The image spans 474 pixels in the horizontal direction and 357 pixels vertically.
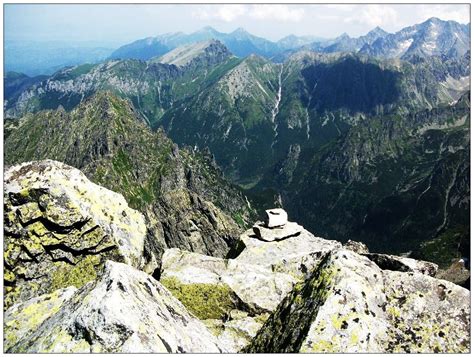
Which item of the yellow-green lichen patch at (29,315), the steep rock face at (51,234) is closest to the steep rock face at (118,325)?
the yellow-green lichen patch at (29,315)

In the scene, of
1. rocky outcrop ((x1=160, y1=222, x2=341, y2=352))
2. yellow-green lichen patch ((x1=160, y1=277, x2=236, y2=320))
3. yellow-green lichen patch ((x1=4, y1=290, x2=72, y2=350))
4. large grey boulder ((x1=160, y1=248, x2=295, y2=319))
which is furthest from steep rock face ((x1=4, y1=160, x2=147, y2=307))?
yellow-green lichen patch ((x1=160, y1=277, x2=236, y2=320))

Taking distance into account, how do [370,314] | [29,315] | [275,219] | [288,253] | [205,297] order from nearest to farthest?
[370,314] → [29,315] → [205,297] → [288,253] → [275,219]

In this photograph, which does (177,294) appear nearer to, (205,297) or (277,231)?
(205,297)

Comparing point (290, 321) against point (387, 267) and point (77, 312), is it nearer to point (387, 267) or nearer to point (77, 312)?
point (387, 267)

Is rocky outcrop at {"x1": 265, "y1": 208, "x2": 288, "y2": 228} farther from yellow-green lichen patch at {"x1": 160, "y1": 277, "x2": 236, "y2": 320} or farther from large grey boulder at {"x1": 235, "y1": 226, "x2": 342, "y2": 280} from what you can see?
yellow-green lichen patch at {"x1": 160, "y1": 277, "x2": 236, "y2": 320}

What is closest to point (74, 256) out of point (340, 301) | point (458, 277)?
point (340, 301)

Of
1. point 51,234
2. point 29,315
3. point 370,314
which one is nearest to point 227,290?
point 29,315
